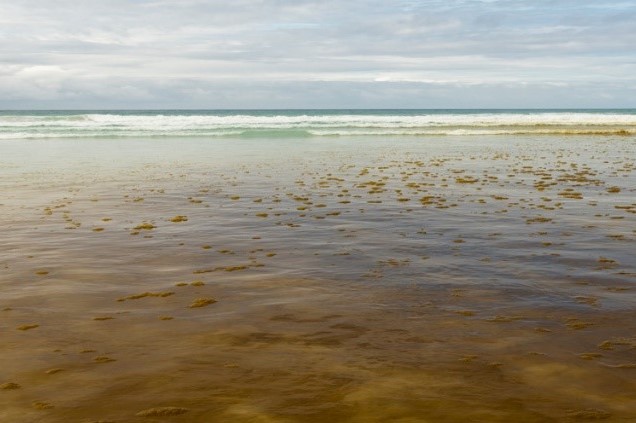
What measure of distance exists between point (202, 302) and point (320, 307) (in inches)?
52.6

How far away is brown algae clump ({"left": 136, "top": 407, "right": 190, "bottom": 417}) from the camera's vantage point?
4227 millimetres

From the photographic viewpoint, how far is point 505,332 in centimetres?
570

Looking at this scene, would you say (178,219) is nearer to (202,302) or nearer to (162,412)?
(202,302)

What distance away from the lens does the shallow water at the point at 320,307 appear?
4.46 meters

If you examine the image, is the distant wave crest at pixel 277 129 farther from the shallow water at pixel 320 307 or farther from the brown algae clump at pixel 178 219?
the brown algae clump at pixel 178 219

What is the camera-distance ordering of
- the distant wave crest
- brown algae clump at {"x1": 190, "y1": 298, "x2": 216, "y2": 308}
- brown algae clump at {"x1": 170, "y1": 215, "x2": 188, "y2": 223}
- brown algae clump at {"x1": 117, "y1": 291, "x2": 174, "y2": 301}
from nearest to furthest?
brown algae clump at {"x1": 190, "y1": 298, "x2": 216, "y2": 308}, brown algae clump at {"x1": 117, "y1": 291, "x2": 174, "y2": 301}, brown algae clump at {"x1": 170, "y1": 215, "x2": 188, "y2": 223}, the distant wave crest

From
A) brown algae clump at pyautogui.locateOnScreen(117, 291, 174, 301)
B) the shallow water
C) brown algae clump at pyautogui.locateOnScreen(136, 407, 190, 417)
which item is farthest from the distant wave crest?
brown algae clump at pyautogui.locateOnScreen(136, 407, 190, 417)

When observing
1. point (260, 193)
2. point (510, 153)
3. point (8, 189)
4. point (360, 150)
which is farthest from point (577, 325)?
point (360, 150)

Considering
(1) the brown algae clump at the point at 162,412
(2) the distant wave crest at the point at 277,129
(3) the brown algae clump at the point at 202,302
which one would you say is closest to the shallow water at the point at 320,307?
(1) the brown algae clump at the point at 162,412

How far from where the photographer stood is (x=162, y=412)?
14.0 feet

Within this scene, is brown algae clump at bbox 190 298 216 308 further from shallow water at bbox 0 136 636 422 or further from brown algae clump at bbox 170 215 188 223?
brown algae clump at bbox 170 215 188 223

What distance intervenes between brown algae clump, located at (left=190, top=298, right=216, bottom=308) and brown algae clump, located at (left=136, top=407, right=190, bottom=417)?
92.8 inches

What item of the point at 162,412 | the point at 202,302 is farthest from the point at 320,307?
the point at 162,412

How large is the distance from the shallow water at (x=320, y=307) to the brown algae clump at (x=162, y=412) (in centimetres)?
2
